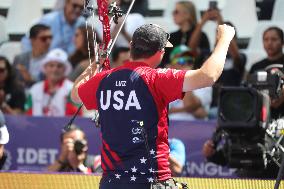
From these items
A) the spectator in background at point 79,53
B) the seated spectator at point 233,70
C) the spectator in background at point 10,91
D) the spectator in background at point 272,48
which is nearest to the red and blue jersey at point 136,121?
the spectator in background at point 272,48

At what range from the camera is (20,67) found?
11648mm

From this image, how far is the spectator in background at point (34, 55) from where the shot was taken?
38.2 ft

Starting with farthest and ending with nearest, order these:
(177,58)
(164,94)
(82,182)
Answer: (177,58), (82,182), (164,94)

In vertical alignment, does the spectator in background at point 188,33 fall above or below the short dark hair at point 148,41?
below

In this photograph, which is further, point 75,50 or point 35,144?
point 75,50

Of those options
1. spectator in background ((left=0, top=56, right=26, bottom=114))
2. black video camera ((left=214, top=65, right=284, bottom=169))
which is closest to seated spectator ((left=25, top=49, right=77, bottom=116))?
spectator in background ((left=0, top=56, right=26, bottom=114))

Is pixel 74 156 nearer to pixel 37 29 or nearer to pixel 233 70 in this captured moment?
pixel 233 70

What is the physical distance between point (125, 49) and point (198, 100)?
1190mm

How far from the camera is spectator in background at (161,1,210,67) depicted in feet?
35.5

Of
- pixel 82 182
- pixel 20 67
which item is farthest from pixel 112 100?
pixel 20 67

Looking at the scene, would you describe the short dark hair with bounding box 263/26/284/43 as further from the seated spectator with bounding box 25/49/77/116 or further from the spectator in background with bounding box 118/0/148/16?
the seated spectator with bounding box 25/49/77/116

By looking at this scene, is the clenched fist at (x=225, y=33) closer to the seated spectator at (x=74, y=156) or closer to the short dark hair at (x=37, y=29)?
the seated spectator at (x=74, y=156)

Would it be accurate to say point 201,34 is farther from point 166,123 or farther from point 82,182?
point 166,123

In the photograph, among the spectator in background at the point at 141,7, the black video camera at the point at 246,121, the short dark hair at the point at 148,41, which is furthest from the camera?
the spectator in background at the point at 141,7
